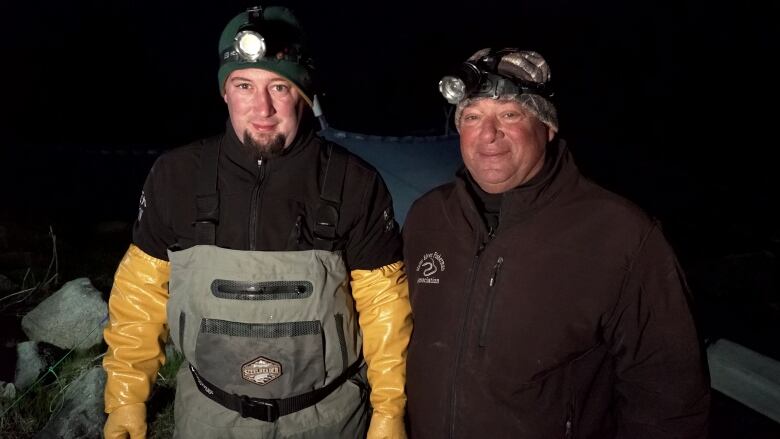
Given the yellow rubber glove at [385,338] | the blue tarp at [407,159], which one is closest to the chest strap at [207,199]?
the yellow rubber glove at [385,338]

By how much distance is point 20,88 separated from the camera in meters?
15.8

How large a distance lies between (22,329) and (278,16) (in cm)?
390

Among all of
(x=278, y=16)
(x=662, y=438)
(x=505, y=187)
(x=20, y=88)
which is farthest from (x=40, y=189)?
(x=662, y=438)

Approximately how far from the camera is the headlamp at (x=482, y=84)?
238 centimetres

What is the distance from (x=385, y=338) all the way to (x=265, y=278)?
0.61 m

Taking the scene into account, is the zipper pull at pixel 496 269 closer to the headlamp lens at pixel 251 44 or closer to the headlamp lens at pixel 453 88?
the headlamp lens at pixel 453 88

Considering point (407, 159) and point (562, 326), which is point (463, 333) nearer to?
point (562, 326)

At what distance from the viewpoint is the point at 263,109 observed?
90.5 inches

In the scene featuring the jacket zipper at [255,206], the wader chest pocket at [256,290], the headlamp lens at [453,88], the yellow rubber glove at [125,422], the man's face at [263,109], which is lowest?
the yellow rubber glove at [125,422]

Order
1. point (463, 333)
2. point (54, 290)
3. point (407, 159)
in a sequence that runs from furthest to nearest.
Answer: point (407, 159) → point (54, 290) → point (463, 333)

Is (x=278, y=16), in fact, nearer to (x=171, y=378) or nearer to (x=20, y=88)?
(x=171, y=378)

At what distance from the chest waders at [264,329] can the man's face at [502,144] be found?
1.97 feet

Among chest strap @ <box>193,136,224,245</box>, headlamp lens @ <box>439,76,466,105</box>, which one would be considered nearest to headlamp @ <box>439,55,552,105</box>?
headlamp lens @ <box>439,76,466,105</box>

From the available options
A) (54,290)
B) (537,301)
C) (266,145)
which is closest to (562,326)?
(537,301)
